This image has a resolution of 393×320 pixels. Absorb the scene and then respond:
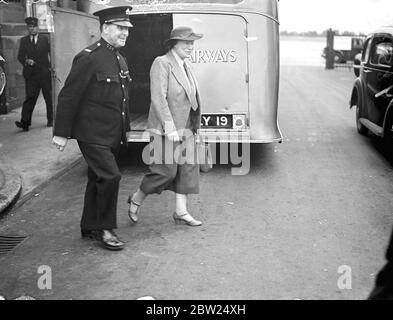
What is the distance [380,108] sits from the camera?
9383mm

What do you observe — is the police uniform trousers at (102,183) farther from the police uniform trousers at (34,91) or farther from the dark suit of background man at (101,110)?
the police uniform trousers at (34,91)

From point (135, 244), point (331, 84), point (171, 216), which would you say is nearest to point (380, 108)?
point (171, 216)

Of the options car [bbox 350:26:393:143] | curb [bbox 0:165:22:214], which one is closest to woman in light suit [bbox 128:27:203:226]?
curb [bbox 0:165:22:214]

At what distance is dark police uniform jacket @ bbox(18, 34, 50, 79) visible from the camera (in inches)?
435

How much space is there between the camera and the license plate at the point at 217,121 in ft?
26.1

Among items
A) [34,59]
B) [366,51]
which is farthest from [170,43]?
[366,51]

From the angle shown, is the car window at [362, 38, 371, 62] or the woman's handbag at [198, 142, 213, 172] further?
the car window at [362, 38, 371, 62]

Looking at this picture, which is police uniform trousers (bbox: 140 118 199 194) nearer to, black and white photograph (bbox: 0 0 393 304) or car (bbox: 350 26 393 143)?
black and white photograph (bbox: 0 0 393 304)

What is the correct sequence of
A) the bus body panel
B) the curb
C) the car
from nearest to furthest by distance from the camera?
the curb, the bus body panel, the car

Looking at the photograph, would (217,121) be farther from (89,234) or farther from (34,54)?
(34,54)

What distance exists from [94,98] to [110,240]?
126 cm

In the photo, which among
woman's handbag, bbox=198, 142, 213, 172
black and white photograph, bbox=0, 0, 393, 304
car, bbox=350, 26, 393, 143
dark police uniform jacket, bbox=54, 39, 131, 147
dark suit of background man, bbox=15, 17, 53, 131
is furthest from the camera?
dark suit of background man, bbox=15, 17, 53, 131

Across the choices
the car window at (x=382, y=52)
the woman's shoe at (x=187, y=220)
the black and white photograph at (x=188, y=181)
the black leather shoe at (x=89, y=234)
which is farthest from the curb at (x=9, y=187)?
the car window at (x=382, y=52)

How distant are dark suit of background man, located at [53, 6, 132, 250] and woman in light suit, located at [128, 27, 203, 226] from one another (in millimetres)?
420
